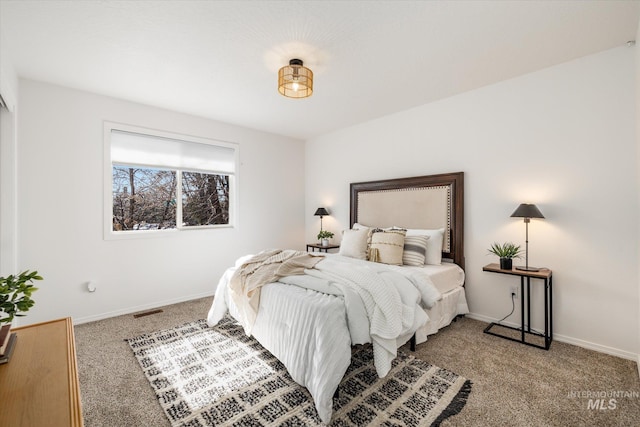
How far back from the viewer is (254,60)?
266 centimetres

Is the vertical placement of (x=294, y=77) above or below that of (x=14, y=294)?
above

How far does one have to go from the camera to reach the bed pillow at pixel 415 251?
128 inches

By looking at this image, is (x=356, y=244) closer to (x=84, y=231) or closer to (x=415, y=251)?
(x=415, y=251)

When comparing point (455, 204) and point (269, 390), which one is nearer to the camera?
point (269, 390)

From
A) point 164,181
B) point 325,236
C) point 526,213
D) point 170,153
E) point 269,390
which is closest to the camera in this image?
point 269,390

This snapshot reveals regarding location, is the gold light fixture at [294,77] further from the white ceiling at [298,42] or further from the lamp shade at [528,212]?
the lamp shade at [528,212]

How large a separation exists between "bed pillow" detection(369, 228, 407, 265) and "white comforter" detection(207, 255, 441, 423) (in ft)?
2.00

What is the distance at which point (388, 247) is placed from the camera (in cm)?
329

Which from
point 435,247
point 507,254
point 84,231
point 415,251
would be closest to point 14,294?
point 84,231

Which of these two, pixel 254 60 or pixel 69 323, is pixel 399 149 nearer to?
pixel 254 60

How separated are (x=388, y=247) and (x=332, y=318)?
1.56 metres

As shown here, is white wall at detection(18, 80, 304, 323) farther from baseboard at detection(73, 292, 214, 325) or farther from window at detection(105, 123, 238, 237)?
window at detection(105, 123, 238, 237)

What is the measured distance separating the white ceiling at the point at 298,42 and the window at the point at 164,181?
0.62 meters

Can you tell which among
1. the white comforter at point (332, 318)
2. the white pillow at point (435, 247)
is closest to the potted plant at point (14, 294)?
the white comforter at point (332, 318)
